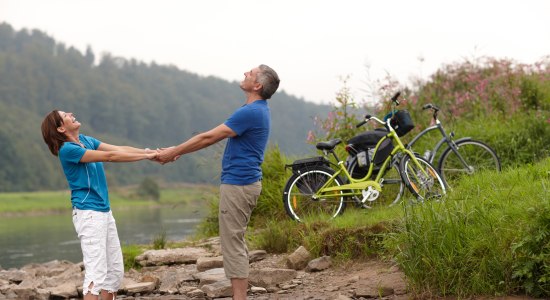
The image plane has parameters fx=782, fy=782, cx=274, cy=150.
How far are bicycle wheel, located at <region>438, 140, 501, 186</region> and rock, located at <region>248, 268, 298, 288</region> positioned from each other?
2.93 m

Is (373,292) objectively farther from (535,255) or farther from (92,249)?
(92,249)

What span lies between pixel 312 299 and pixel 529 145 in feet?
Result: 16.9

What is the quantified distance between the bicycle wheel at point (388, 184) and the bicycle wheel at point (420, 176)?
0.14 m

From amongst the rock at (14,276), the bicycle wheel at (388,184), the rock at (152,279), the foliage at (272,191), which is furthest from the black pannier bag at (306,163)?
the rock at (14,276)

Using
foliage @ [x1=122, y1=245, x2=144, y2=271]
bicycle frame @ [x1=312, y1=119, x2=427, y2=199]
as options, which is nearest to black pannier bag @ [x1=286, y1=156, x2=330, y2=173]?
bicycle frame @ [x1=312, y1=119, x2=427, y2=199]

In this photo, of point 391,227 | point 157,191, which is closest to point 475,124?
point 391,227

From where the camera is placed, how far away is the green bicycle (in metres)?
9.45

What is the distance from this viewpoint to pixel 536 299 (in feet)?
19.2

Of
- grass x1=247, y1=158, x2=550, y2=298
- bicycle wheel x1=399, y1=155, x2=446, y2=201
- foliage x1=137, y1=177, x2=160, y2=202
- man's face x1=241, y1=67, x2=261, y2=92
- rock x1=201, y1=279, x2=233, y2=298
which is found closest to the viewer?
grass x1=247, y1=158, x2=550, y2=298

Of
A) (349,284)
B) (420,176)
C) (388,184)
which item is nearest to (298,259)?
(349,284)

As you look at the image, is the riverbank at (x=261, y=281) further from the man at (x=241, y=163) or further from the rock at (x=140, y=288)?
the man at (x=241, y=163)

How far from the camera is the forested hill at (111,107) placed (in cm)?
9250

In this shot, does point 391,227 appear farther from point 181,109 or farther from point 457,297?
point 181,109

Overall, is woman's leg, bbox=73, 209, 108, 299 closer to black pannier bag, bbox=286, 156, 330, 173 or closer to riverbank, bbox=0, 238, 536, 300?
riverbank, bbox=0, 238, 536, 300
